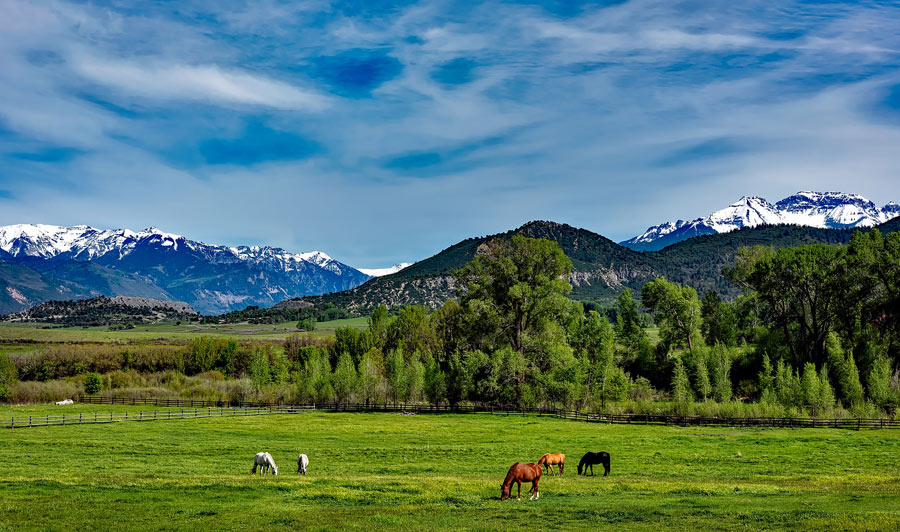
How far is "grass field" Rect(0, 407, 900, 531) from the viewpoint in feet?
69.7

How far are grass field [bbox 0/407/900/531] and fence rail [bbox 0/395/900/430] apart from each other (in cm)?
572

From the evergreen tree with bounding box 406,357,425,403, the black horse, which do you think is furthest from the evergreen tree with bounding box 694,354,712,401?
the black horse

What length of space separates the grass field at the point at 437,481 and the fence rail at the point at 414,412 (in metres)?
5.72

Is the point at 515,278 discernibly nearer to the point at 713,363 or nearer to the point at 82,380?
the point at 713,363

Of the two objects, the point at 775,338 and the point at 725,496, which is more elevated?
the point at 775,338

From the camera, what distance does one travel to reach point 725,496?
26.1m

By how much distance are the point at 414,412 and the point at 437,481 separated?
51442 millimetres

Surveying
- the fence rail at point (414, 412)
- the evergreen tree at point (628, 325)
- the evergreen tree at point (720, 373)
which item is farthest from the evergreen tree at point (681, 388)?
the evergreen tree at point (628, 325)

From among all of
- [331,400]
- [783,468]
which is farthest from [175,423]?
[783,468]

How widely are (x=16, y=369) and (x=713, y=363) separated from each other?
120424 millimetres

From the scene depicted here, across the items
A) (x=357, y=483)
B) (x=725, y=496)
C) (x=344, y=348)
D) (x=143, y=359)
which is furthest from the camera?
(x=143, y=359)

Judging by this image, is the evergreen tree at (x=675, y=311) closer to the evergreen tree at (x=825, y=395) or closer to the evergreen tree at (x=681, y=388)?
the evergreen tree at (x=681, y=388)

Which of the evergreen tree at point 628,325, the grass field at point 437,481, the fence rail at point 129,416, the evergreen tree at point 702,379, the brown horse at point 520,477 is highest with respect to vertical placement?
the evergreen tree at point 628,325

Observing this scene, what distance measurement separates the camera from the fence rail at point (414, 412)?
6319cm
